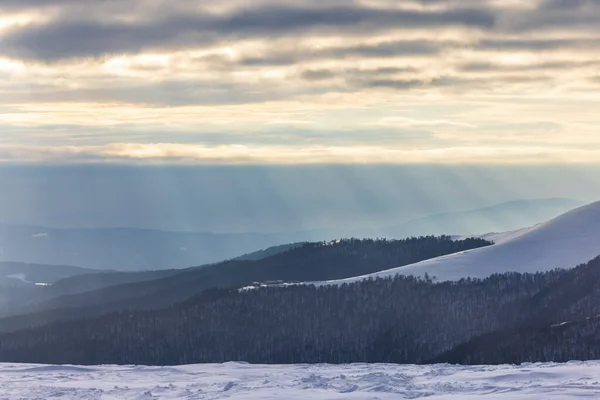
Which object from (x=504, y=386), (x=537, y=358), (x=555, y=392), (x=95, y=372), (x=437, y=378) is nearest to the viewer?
(x=555, y=392)

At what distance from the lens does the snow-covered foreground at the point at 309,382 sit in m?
103

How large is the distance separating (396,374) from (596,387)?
31851mm

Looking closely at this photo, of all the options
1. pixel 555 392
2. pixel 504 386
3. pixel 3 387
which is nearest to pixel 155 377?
pixel 3 387

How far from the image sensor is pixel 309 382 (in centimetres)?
12138

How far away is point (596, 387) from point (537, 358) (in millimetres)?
90777

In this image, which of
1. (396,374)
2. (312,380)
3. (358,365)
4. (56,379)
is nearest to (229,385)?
(312,380)

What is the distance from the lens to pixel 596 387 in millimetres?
96438

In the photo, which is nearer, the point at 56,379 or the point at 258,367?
the point at 56,379

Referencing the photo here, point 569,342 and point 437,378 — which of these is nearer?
point 437,378

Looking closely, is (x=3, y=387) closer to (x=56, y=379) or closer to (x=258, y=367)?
(x=56, y=379)

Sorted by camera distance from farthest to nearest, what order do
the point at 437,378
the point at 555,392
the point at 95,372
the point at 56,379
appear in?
the point at 95,372, the point at 56,379, the point at 437,378, the point at 555,392

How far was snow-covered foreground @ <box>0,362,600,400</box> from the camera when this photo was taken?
103 m

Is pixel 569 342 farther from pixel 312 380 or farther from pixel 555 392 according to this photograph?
pixel 555 392

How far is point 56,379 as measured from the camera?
138250 millimetres
